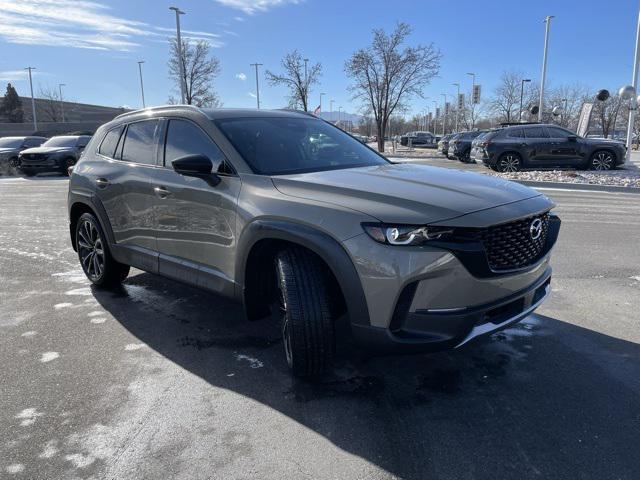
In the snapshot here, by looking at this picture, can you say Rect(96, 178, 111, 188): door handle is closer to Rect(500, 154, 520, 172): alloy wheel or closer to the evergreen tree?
Rect(500, 154, 520, 172): alloy wheel

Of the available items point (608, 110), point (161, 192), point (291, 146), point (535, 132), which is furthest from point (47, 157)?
point (608, 110)

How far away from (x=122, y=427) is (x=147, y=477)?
51 centimetres

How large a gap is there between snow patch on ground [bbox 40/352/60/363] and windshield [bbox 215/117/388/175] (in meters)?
1.98

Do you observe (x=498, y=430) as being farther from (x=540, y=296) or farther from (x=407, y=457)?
(x=540, y=296)

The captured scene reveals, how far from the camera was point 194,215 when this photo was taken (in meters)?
3.81

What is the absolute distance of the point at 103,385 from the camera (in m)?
3.32

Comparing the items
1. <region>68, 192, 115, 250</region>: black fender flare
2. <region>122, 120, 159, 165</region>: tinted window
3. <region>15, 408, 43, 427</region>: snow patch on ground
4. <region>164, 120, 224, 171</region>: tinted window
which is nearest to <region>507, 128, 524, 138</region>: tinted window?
<region>122, 120, 159, 165</region>: tinted window

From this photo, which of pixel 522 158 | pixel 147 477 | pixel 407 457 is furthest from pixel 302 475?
pixel 522 158

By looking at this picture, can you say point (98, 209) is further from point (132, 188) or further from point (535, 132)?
point (535, 132)

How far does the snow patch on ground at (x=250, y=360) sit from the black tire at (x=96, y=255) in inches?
79.4

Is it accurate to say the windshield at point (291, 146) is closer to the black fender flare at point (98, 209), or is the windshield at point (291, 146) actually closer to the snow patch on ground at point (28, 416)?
the black fender flare at point (98, 209)

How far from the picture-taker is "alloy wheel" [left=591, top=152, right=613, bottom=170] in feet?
55.2

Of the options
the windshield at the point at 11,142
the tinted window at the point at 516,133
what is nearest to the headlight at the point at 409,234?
the tinted window at the point at 516,133

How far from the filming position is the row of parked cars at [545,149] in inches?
655
